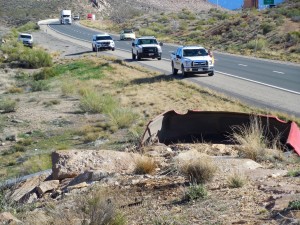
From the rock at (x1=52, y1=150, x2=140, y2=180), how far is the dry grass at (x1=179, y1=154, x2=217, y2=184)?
2351 mm

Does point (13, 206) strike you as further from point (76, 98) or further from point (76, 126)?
point (76, 98)

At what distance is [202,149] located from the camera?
13.6 m

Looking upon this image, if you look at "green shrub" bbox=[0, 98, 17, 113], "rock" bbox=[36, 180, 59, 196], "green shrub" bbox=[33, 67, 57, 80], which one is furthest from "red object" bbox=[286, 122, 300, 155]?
"green shrub" bbox=[33, 67, 57, 80]

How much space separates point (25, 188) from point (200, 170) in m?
4.60

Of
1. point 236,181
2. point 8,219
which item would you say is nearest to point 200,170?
point 236,181

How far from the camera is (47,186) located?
11.6 metres

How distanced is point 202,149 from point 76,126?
10.4 m

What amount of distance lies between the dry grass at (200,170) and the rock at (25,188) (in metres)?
3.37

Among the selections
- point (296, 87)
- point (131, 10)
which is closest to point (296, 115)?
point (296, 87)

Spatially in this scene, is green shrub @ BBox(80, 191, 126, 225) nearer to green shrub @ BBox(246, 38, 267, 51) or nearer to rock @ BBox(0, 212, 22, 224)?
rock @ BBox(0, 212, 22, 224)

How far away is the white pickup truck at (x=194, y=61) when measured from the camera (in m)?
33.3

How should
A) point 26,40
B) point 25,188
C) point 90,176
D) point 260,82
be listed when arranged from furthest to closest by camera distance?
point 26,40
point 260,82
point 25,188
point 90,176

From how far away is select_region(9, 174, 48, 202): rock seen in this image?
38.1ft

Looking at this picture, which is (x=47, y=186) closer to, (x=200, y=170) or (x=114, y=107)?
(x=200, y=170)
